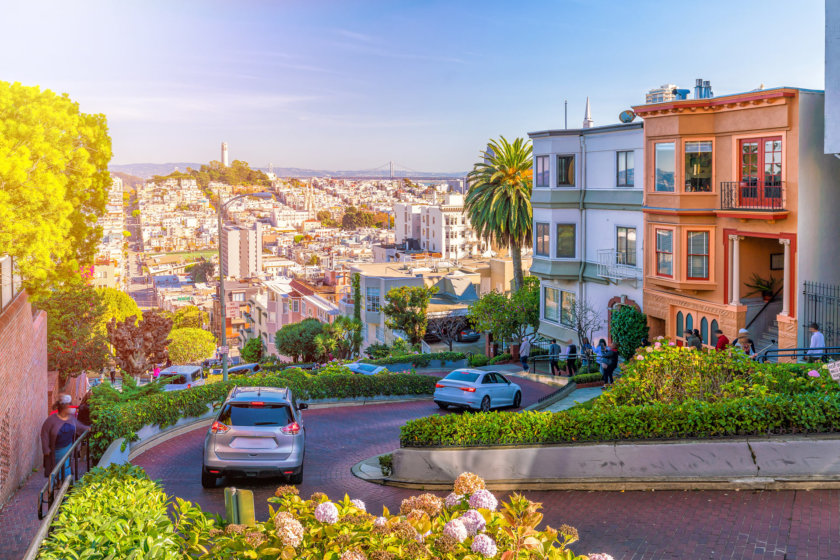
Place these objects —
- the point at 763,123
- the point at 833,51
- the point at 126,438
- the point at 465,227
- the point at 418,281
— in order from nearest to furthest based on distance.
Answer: the point at 126,438 → the point at 833,51 → the point at 763,123 → the point at 418,281 → the point at 465,227

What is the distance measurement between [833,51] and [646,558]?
18424mm

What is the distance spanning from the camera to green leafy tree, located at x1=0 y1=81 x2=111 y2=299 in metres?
16.9

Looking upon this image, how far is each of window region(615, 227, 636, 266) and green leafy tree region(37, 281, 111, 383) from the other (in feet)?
70.1

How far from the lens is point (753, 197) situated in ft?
87.4

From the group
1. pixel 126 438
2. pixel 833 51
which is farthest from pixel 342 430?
pixel 833 51

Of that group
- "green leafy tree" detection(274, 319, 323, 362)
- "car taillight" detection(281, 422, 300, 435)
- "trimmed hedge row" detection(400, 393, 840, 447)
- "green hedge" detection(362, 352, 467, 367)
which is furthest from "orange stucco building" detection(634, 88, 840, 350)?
"green leafy tree" detection(274, 319, 323, 362)

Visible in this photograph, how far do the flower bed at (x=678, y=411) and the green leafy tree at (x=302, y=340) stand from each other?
4761cm

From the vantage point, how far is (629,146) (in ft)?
110

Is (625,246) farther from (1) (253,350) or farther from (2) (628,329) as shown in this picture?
(1) (253,350)

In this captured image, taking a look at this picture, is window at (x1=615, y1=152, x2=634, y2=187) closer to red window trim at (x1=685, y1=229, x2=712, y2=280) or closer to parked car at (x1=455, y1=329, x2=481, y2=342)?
red window trim at (x1=685, y1=229, x2=712, y2=280)

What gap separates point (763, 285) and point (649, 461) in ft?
61.9

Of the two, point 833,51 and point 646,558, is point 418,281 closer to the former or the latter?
point 833,51

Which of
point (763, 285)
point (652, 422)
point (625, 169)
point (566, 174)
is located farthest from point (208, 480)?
point (566, 174)

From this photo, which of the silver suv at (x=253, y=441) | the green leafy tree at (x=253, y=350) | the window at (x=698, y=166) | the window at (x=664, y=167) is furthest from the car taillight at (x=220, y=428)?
the green leafy tree at (x=253, y=350)
